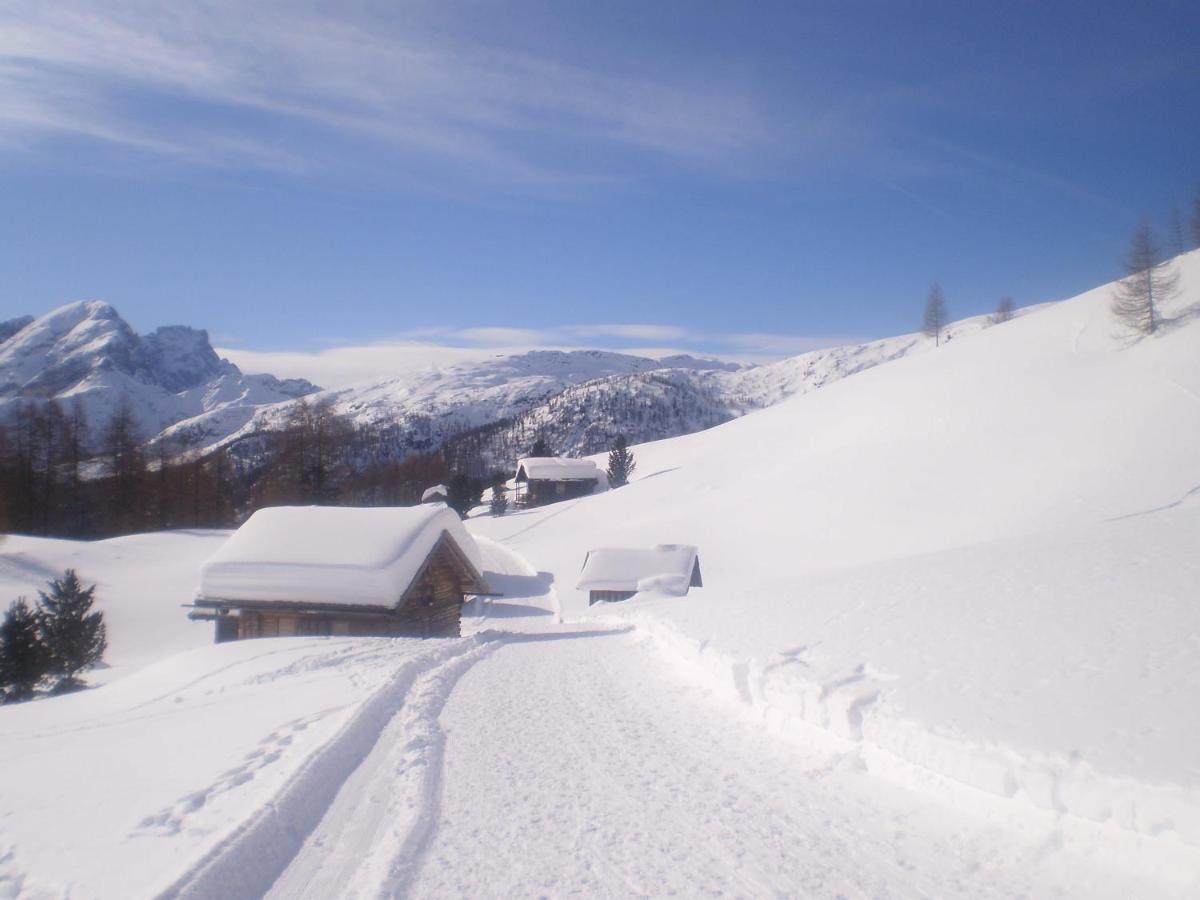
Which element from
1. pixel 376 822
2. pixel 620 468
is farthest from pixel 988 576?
pixel 620 468

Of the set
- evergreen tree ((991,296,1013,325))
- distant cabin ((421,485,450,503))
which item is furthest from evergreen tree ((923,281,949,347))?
distant cabin ((421,485,450,503))

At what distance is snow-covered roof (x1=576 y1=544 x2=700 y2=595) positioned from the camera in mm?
30547

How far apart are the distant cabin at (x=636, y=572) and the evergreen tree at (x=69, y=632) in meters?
16.9

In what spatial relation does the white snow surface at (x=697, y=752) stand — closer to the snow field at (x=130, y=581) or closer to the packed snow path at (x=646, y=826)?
the packed snow path at (x=646, y=826)

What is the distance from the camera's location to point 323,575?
60.5ft

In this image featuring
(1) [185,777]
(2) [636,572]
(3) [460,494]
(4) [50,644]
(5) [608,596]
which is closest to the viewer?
(1) [185,777]

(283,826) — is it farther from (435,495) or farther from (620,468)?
(435,495)

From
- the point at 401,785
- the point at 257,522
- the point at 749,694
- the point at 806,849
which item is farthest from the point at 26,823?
the point at 257,522

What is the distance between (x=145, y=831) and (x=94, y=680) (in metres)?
22.2

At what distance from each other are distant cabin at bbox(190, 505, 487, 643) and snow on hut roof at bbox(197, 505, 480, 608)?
0.02m

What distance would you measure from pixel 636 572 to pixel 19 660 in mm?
20732

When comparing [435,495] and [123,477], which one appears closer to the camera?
[123,477]

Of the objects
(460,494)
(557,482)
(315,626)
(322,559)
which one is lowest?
(315,626)

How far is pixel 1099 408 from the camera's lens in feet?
127
